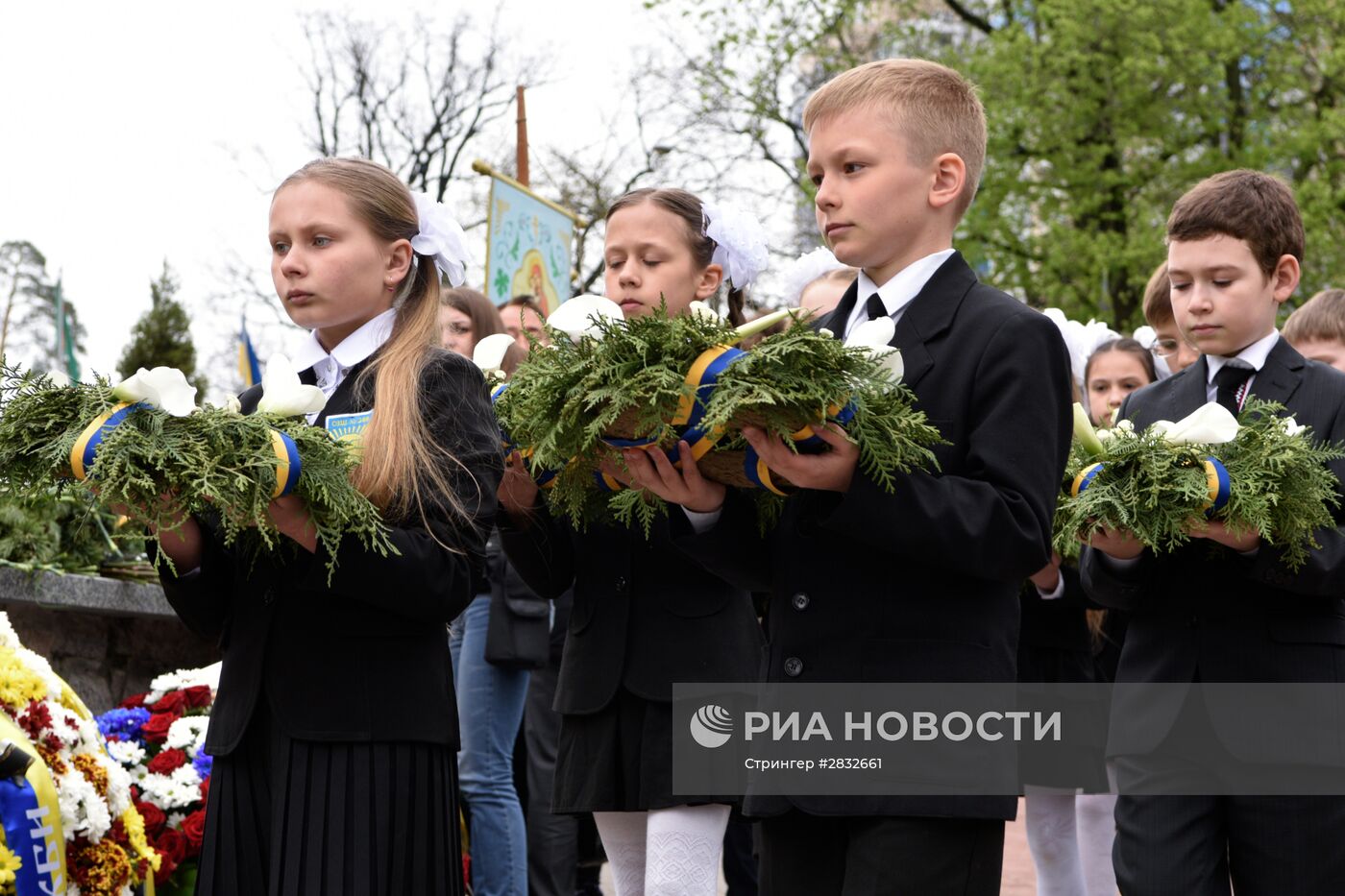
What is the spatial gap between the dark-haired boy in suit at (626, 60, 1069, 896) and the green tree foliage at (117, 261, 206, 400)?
22.8 meters

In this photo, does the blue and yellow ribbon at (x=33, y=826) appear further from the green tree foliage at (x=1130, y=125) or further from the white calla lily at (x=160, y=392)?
the green tree foliage at (x=1130, y=125)

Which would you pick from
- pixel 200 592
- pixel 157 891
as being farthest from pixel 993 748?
pixel 157 891

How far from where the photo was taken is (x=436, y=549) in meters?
2.94

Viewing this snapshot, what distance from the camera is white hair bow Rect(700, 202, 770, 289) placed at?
4.09 meters

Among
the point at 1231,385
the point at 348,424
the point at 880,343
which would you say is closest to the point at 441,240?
the point at 348,424

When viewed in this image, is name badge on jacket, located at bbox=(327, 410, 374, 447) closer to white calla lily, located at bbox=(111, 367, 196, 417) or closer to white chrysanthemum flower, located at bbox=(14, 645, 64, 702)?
white calla lily, located at bbox=(111, 367, 196, 417)

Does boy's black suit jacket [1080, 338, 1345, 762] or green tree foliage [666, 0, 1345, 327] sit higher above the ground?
green tree foliage [666, 0, 1345, 327]

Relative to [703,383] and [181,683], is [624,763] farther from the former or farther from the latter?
[181,683]

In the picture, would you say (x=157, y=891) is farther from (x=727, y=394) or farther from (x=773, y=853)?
(x=727, y=394)

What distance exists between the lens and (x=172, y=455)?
256 cm

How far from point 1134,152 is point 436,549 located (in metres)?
21.9

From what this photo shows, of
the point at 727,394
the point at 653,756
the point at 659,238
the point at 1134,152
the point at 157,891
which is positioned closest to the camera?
the point at 727,394

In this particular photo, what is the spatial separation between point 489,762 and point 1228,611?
2.85 m

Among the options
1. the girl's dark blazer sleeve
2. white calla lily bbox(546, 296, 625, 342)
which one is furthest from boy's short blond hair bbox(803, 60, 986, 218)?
the girl's dark blazer sleeve
